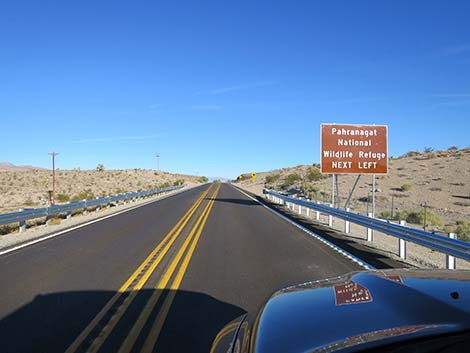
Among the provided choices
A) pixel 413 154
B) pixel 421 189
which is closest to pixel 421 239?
pixel 421 189

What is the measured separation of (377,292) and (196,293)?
473cm

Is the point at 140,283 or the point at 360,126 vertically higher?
the point at 360,126

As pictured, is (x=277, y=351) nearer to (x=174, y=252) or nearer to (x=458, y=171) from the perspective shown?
(x=174, y=252)

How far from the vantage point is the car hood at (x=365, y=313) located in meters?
2.60

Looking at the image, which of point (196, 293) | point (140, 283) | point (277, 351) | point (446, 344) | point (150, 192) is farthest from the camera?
point (150, 192)

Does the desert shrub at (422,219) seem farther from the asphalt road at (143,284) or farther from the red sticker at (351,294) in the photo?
the red sticker at (351,294)

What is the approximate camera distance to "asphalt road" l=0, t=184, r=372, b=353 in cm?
555

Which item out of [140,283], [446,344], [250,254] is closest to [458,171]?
[250,254]

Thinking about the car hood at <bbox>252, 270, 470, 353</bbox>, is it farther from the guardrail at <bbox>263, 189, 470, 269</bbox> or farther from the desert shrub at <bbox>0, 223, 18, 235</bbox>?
the desert shrub at <bbox>0, 223, 18, 235</bbox>

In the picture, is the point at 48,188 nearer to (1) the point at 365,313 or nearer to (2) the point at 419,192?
(2) the point at 419,192

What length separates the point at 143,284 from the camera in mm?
8258

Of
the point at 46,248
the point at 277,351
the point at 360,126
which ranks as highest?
the point at 360,126

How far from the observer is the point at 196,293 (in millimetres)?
7621

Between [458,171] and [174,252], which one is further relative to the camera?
[458,171]
